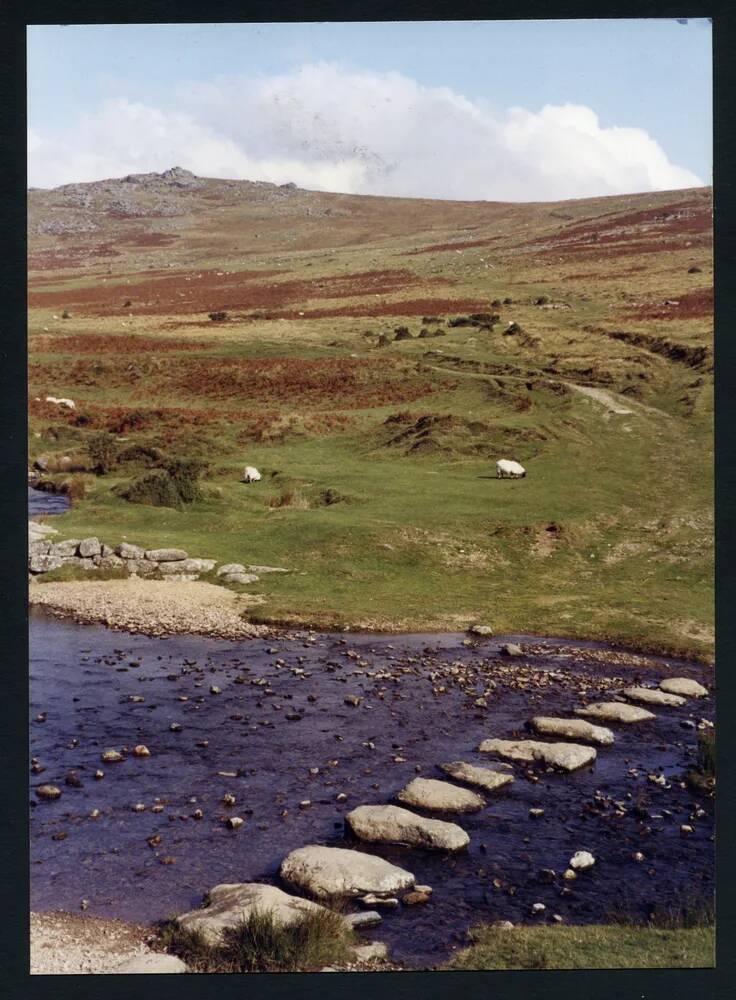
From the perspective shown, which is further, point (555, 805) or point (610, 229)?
point (610, 229)

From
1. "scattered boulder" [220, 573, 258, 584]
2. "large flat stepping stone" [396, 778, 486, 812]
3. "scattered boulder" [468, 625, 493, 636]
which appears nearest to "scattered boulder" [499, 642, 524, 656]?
"scattered boulder" [468, 625, 493, 636]

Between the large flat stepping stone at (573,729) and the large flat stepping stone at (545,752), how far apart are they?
0.41 m

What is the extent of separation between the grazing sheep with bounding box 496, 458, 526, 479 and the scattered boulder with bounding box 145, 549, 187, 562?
14.7 m

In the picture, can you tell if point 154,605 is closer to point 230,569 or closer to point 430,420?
point 230,569

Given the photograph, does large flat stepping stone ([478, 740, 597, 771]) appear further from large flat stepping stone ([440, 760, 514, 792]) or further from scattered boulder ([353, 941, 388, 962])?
scattered boulder ([353, 941, 388, 962])

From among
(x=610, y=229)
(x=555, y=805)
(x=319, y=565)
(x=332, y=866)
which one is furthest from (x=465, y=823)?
(x=610, y=229)

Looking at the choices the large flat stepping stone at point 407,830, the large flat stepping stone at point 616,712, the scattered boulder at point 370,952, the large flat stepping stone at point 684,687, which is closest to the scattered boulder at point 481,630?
the large flat stepping stone at point 684,687

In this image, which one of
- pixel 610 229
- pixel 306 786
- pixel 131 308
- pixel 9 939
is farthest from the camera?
pixel 610 229

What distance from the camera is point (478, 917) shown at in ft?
40.3

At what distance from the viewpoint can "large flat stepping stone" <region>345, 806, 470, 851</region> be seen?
13.7 meters

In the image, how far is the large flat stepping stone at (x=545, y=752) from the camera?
16.5m

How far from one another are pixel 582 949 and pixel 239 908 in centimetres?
464

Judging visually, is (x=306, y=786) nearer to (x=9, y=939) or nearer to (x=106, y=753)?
(x=106, y=753)

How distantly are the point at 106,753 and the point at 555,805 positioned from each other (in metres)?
8.23
